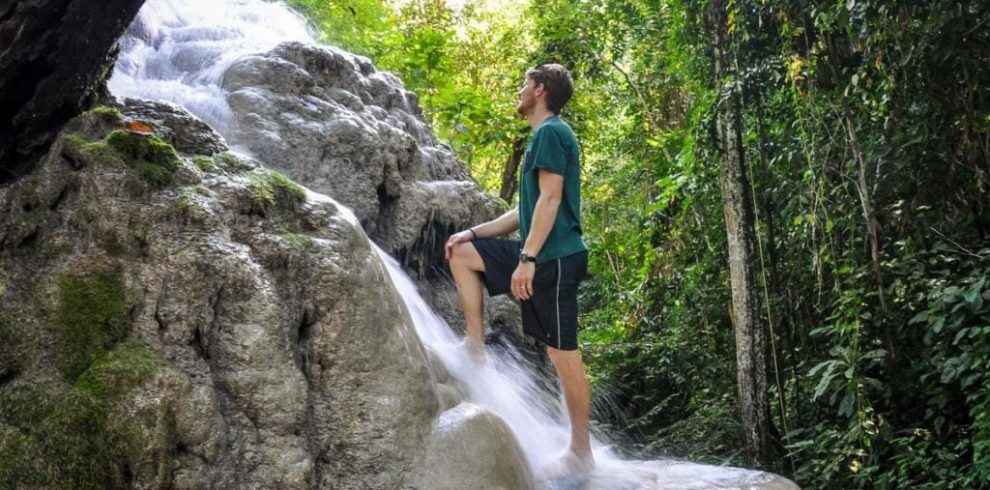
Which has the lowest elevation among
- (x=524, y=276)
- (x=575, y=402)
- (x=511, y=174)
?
(x=575, y=402)

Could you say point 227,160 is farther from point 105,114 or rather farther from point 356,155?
point 356,155

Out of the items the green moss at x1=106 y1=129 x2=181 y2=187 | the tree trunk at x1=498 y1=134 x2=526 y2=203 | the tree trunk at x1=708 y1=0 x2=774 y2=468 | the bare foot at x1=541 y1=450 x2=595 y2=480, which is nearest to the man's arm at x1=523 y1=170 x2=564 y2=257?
the bare foot at x1=541 y1=450 x2=595 y2=480

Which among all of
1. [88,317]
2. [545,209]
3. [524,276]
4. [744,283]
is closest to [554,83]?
[545,209]

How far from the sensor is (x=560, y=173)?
437cm

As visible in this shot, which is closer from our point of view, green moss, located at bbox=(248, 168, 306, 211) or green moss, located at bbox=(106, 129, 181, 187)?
green moss, located at bbox=(106, 129, 181, 187)

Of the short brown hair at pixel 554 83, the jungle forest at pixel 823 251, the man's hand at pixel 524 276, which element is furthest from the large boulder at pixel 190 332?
the jungle forest at pixel 823 251

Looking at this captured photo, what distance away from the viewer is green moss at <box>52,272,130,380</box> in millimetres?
3111

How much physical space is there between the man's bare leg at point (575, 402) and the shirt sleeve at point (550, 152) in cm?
89

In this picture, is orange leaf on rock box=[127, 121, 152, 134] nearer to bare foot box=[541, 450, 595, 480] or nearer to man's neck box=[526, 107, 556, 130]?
man's neck box=[526, 107, 556, 130]

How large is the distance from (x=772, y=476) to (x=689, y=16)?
443 centimetres

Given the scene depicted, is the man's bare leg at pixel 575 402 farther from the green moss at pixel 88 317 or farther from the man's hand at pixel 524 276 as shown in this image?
the green moss at pixel 88 317

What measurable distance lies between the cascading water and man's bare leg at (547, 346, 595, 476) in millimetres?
99

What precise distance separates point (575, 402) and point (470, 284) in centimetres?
82

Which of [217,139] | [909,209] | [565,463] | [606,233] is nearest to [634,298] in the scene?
[606,233]
